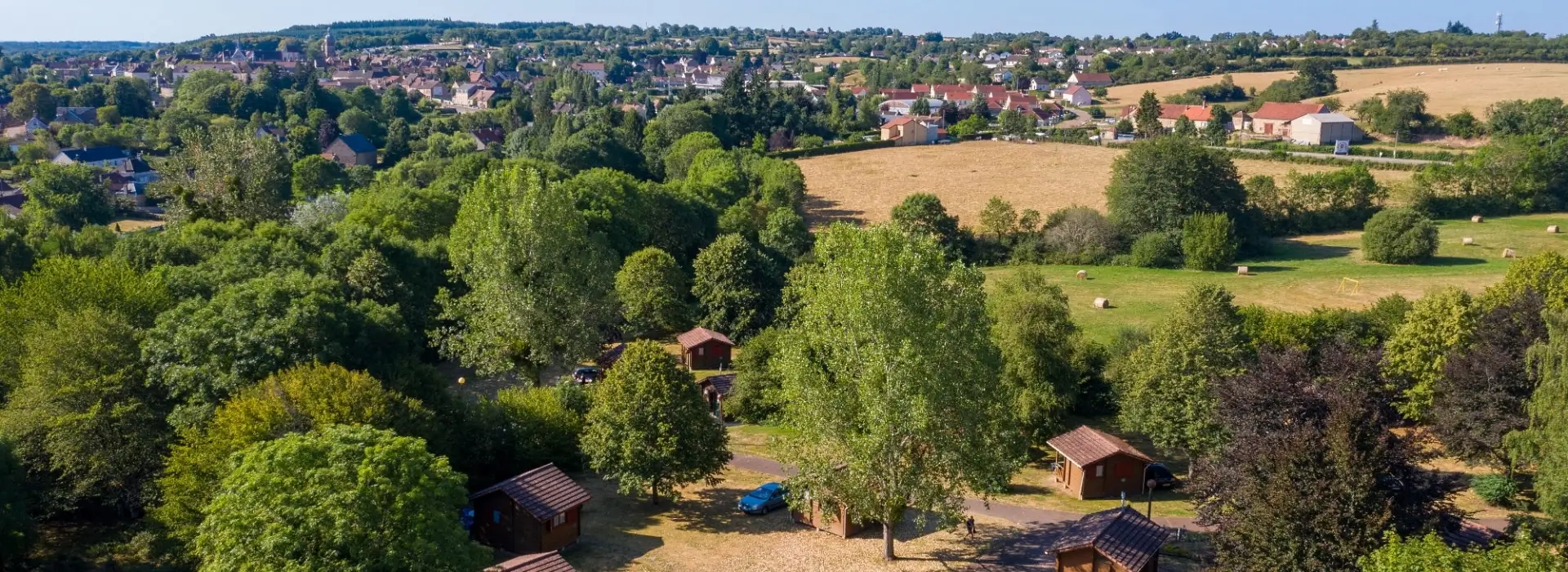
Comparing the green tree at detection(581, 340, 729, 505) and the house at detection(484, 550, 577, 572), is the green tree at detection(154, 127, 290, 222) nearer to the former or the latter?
the green tree at detection(581, 340, 729, 505)

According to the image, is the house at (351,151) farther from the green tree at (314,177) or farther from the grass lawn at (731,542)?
the grass lawn at (731,542)

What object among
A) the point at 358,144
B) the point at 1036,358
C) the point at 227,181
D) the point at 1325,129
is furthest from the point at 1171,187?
the point at 358,144

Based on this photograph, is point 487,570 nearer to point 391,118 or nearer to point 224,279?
point 224,279

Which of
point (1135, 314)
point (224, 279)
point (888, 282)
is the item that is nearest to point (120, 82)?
point (224, 279)

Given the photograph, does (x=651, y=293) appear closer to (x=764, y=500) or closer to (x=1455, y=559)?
(x=764, y=500)

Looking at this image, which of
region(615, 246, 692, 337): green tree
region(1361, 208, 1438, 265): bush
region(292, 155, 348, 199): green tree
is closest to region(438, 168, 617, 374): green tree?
region(615, 246, 692, 337): green tree

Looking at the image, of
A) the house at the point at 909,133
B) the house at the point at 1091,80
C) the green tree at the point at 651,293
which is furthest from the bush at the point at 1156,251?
the house at the point at 1091,80
